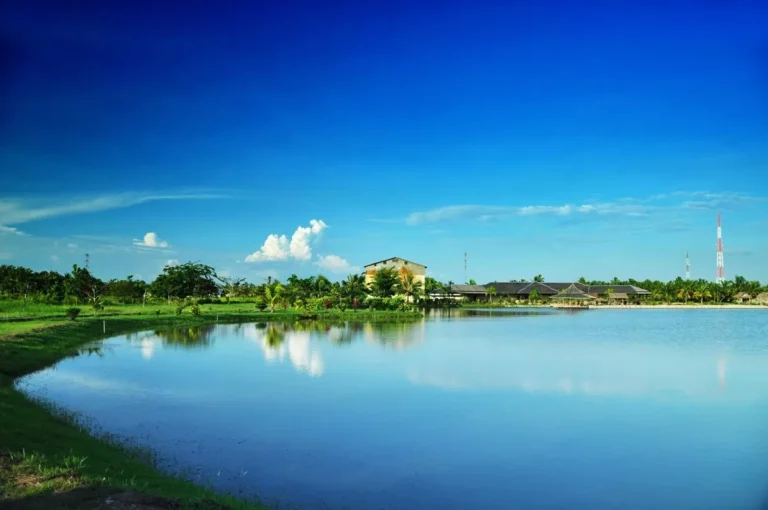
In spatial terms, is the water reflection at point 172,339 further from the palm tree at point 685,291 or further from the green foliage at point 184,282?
the palm tree at point 685,291

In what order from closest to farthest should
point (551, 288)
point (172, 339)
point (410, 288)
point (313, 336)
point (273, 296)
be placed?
point (172, 339)
point (313, 336)
point (273, 296)
point (410, 288)
point (551, 288)

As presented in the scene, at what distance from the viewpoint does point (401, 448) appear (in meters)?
12.5

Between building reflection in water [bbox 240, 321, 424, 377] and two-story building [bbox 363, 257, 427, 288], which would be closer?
building reflection in water [bbox 240, 321, 424, 377]

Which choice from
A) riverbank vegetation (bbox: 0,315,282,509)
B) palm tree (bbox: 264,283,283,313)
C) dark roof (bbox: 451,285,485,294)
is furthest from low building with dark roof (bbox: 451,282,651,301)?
riverbank vegetation (bbox: 0,315,282,509)

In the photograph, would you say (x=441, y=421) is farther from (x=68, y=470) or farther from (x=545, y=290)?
(x=545, y=290)

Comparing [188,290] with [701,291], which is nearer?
[188,290]

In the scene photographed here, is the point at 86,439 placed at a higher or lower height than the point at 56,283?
lower

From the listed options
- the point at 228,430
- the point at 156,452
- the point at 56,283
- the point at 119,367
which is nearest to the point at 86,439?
the point at 156,452

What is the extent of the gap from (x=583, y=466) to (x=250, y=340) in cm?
2586

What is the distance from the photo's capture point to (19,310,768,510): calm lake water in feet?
33.3

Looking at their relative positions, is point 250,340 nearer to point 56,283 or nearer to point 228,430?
point 228,430

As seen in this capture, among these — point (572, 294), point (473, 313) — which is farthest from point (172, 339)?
point (572, 294)

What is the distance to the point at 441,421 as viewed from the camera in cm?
1501

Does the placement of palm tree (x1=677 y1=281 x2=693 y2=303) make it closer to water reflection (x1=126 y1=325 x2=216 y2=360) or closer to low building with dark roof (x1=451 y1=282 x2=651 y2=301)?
low building with dark roof (x1=451 y1=282 x2=651 y2=301)
